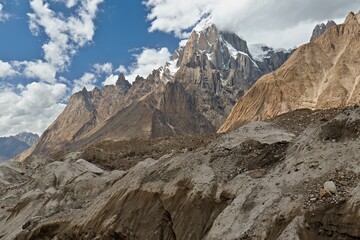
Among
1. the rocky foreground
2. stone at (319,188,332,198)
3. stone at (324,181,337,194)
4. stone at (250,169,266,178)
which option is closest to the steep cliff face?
the rocky foreground

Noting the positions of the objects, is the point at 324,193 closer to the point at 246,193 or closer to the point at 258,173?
the point at 246,193

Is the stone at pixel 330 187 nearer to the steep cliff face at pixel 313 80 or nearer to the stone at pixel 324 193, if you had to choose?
the stone at pixel 324 193

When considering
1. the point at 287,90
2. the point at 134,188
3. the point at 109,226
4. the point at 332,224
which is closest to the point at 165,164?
the point at 134,188

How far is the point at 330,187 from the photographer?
39.2 feet

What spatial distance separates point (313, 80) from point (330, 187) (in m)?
113

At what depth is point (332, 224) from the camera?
11.1m

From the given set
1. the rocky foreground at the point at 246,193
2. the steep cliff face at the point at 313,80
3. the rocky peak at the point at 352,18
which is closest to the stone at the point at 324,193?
the rocky foreground at the point at 246,193

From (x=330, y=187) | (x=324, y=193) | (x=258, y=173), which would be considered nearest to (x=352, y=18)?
(x=258, y=173)

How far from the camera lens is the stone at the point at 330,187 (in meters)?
11.9

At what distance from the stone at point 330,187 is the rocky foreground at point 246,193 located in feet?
0.08

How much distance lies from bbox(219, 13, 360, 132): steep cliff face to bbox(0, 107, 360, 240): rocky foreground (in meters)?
87.0

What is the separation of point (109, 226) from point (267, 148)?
6997 mm

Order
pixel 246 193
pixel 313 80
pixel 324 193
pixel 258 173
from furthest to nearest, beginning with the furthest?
pixel 313 80 < pixel 258 173 < pixel 246 193 < pixel 324 193

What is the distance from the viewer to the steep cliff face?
107562 mm
